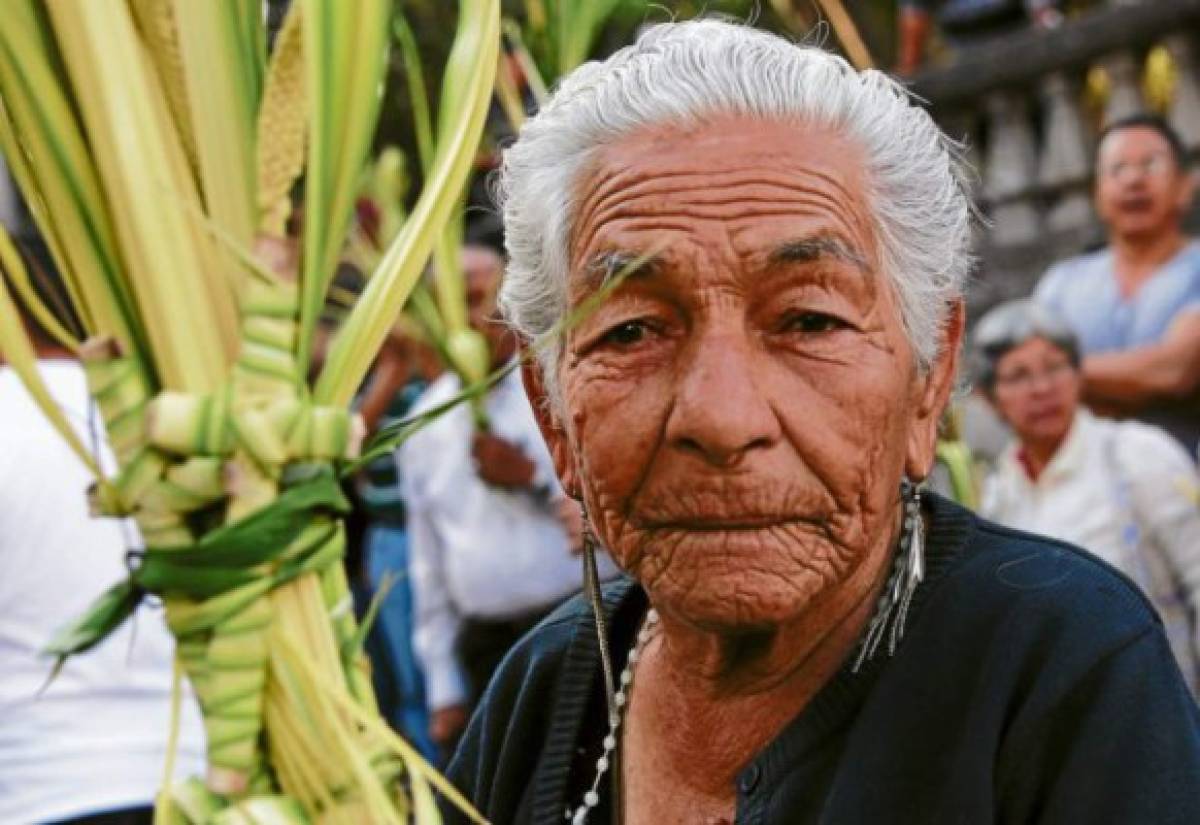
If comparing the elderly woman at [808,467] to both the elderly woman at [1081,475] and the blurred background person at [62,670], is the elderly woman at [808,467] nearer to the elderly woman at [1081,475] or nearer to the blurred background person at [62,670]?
the blurred background person at [62,670]

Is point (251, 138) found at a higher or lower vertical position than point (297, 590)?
higher

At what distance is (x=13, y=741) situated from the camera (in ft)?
12.9

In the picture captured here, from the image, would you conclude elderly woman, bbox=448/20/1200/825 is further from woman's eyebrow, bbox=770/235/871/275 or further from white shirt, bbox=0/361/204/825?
white shirt, bbox=0/361/204/825

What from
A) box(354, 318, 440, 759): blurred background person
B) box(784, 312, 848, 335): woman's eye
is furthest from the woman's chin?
box(354, 318, 440, 759): blurred background person

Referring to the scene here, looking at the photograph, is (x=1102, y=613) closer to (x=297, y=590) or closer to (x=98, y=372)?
(x=297, y=590)

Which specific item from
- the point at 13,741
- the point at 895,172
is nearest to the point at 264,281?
the point at 895,172

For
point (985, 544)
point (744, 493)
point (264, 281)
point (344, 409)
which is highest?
point (264, 281)

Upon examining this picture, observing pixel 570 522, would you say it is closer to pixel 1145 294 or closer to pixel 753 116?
pixel 1145 294

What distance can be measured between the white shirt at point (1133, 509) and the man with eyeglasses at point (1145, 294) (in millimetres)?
409

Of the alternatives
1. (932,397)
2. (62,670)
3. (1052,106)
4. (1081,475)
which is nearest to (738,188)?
(932,397)

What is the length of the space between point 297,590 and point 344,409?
148mm

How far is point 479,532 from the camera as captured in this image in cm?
553

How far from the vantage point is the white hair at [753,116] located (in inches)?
71.6

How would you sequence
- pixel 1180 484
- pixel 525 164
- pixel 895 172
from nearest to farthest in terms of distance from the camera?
pixel 895 172
pixel 525 164
pixel 1180 484
